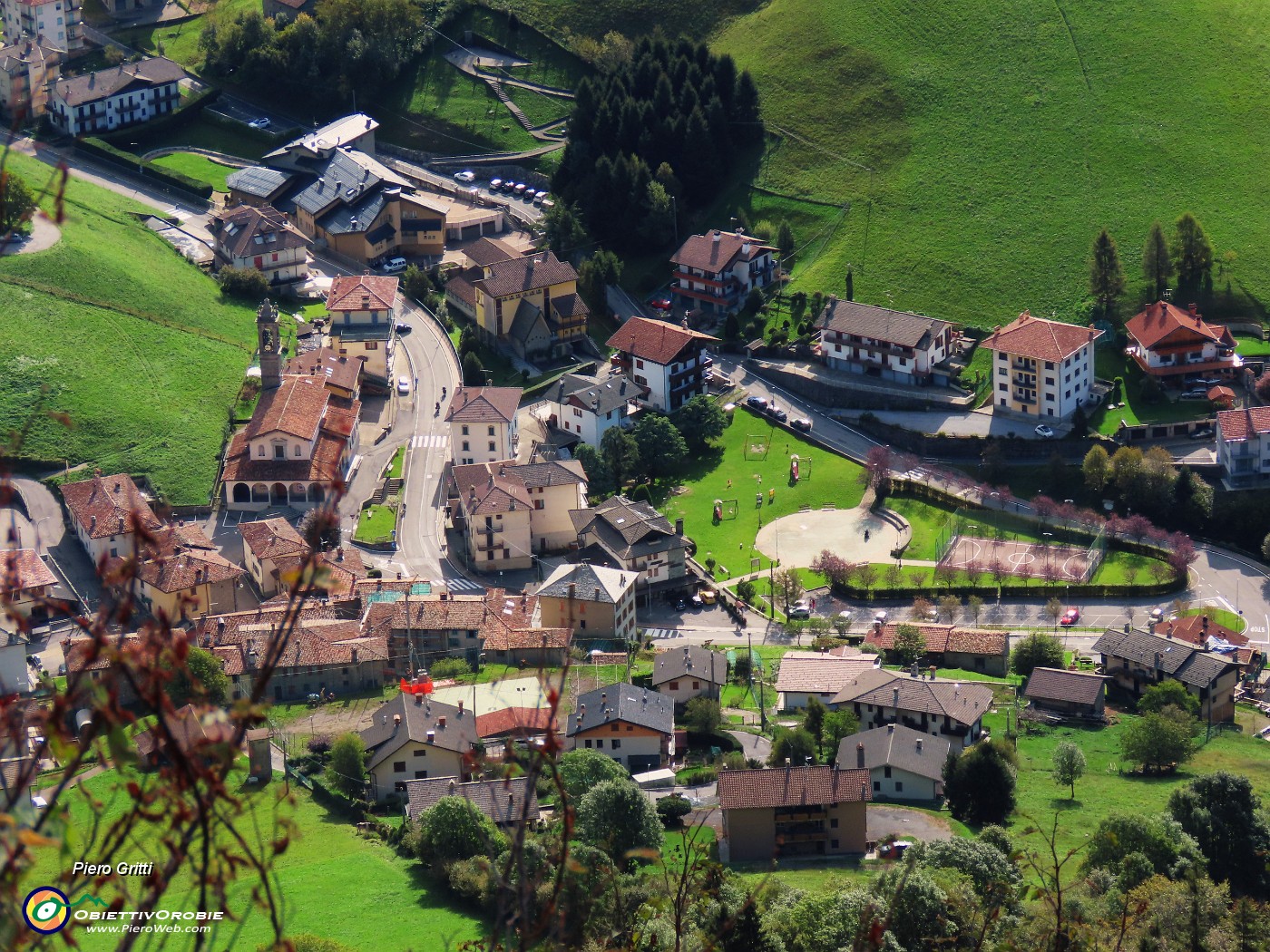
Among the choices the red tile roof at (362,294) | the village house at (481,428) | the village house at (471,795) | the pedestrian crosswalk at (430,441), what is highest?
the red tile roof at (362,294)

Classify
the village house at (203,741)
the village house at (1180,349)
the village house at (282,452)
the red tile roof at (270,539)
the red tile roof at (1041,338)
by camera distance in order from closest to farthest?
the village house at (203,741) → the red tile roof at (270,539) → the village house at (282,452) → the red tile roof at (1041,338) → the village house at (1180,349)

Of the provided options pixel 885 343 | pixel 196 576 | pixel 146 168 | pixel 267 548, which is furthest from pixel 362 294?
pixel 885 343

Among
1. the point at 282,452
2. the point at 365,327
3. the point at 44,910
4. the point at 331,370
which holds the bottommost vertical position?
the point at 282,452

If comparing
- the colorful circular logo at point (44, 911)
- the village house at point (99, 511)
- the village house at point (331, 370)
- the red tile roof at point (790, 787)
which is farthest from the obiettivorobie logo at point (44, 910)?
the village house at point (331, 370)

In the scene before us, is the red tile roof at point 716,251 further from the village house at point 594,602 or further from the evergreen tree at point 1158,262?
the village house at point 594,602

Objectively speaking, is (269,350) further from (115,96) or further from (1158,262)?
(1158,262)

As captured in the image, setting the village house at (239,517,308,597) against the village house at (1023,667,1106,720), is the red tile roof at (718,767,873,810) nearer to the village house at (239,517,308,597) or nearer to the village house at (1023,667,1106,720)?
the village house at (1023,667,1106,720)
